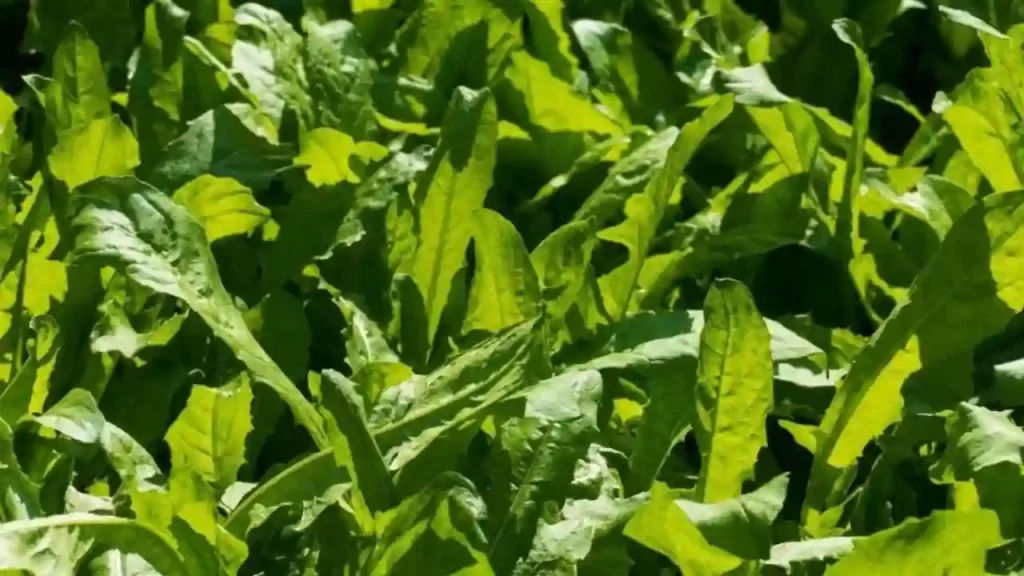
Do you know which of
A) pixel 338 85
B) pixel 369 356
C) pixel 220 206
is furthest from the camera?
pixel 338 85

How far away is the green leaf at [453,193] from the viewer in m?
0.93

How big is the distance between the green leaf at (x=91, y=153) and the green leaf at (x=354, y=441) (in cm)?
36

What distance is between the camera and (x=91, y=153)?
962 mm

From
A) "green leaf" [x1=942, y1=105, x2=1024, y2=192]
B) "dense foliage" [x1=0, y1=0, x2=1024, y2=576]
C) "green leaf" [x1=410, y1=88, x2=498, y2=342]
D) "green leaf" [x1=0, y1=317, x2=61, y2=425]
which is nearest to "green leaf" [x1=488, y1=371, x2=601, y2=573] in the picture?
"dense foliage" [x1=0, y1=0, x2=1024, y2=576]

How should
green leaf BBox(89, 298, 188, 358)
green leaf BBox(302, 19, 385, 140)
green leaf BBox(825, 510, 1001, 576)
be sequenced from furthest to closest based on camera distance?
green leaf BBox(302, 19, 385, 140)
green leaf BBox(89, 298, 188, 358)
green leaf BBox(825, 510, 1001, 576)

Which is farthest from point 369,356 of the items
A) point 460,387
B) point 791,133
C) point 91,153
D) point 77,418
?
point 791,133

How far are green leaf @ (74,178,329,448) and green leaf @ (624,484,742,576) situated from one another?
0.22m

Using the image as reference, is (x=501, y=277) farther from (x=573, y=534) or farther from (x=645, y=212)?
(x=573, y=534)

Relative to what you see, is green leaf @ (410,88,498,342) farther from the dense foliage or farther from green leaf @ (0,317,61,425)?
green leaf @ (0,317,61,425)

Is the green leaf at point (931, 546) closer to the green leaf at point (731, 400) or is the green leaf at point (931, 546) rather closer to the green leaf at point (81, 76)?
the green leaf at point (731, 400)

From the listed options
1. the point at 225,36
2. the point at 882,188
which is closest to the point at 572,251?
the point at 882,188

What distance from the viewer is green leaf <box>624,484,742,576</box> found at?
640mm

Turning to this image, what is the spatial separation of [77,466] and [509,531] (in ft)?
1.02

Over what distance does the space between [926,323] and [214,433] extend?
1.52 feet
